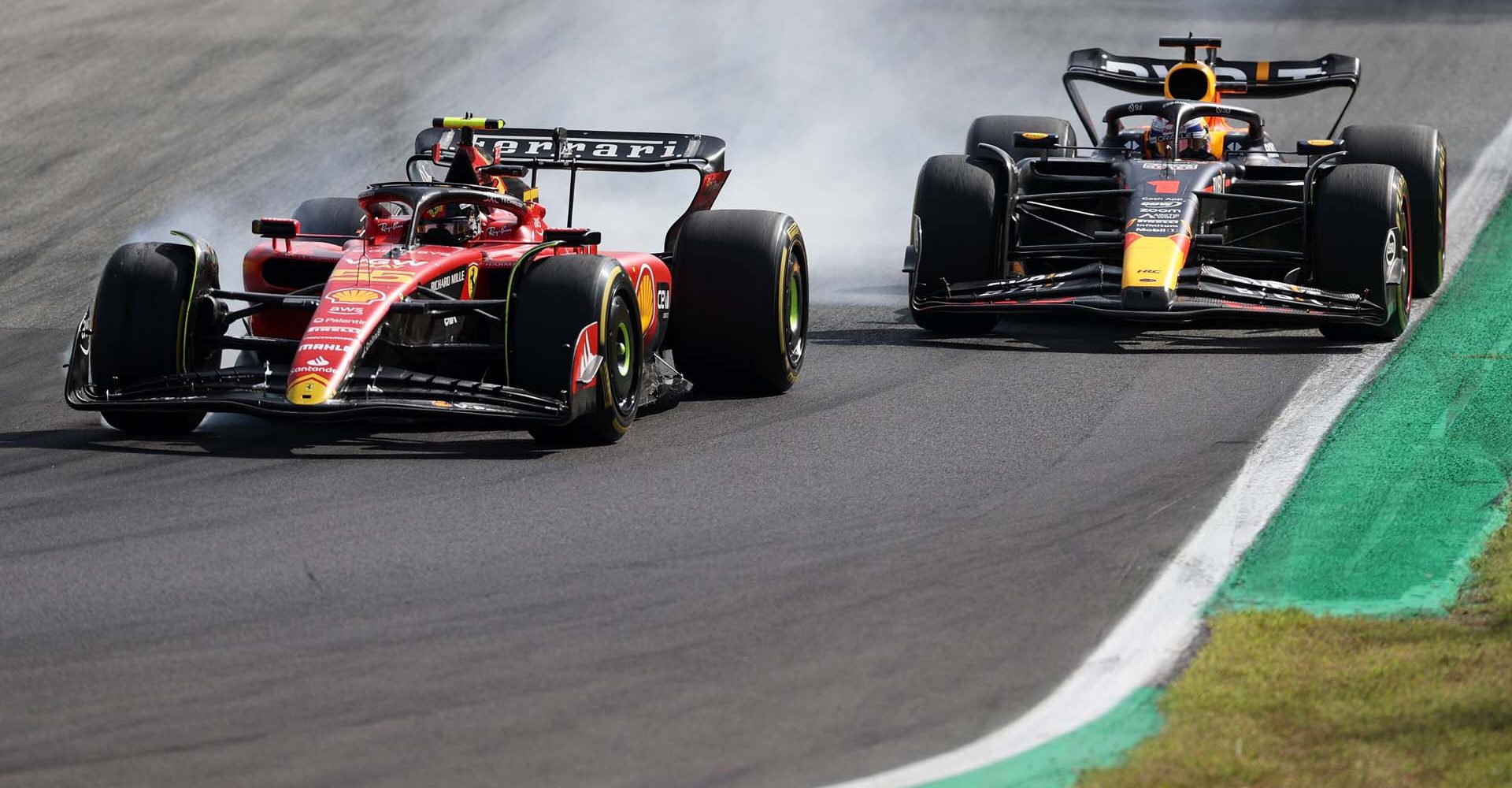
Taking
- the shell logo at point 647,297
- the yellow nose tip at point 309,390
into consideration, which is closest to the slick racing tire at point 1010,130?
the shell logo at point 647,297

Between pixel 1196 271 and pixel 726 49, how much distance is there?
1599 cm

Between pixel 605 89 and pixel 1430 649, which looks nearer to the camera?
pixel 1430 649

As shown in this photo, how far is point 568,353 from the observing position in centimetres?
895

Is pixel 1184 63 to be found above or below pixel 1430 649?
above

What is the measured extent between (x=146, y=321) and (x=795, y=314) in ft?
12.5

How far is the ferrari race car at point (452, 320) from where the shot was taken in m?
8.88

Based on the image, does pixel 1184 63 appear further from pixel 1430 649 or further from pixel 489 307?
pixel 1430 649

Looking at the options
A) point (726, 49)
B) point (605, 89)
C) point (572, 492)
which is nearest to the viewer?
point (572, 492)

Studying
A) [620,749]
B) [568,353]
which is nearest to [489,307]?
[568,353]

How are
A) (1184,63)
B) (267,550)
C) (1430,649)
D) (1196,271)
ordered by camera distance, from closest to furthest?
(1430,649), (267,550), (1196,271), (1184,63)

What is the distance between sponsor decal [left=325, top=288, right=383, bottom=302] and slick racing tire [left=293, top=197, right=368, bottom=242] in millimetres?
3131

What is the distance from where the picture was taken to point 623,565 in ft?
22.7

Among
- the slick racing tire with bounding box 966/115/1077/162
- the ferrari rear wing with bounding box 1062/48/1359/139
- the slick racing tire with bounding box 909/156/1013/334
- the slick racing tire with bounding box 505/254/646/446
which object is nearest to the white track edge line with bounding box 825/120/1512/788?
the slick racing tire with bounding box 909/156/1013/334

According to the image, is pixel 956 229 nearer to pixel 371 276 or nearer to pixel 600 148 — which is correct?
pixel 600 148
